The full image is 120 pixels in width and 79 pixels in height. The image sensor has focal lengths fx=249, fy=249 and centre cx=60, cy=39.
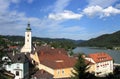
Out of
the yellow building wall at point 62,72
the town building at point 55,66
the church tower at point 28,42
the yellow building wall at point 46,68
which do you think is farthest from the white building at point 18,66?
the church tower at point 28,42

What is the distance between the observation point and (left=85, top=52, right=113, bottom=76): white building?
61.9 meters

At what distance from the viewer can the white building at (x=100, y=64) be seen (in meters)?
61.9

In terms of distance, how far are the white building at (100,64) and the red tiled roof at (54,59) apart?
20.2 feet

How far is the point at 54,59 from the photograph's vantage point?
60938 mm

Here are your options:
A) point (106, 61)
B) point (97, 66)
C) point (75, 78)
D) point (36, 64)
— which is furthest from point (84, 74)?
point (106, 61)

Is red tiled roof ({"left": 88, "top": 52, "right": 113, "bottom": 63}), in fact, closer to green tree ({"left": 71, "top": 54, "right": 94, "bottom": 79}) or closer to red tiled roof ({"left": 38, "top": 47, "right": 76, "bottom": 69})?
red tiled roof ({"left": 38, "top": 47, "right": 76, "bottom": 69})

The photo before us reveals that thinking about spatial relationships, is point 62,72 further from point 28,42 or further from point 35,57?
point 28,42

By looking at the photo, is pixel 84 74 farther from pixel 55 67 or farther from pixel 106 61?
pixel 106 61

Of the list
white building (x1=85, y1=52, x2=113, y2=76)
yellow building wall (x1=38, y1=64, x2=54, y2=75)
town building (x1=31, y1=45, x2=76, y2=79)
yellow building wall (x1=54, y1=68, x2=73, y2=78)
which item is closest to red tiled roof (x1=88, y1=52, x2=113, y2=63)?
white building (x1=85, y1=52, x2=113, y2=76)

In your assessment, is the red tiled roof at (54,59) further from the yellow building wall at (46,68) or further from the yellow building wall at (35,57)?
the yellow building wall at (35,57)

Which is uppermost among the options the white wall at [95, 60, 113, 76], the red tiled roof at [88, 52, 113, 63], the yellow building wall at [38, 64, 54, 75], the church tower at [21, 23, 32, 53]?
the church tower at [21, 23, 32, 53]

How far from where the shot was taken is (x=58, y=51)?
71000mm

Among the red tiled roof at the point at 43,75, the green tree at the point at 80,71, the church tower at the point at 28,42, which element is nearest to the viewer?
the green tree at the point at 80,71

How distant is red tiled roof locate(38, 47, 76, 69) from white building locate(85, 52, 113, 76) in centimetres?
615
